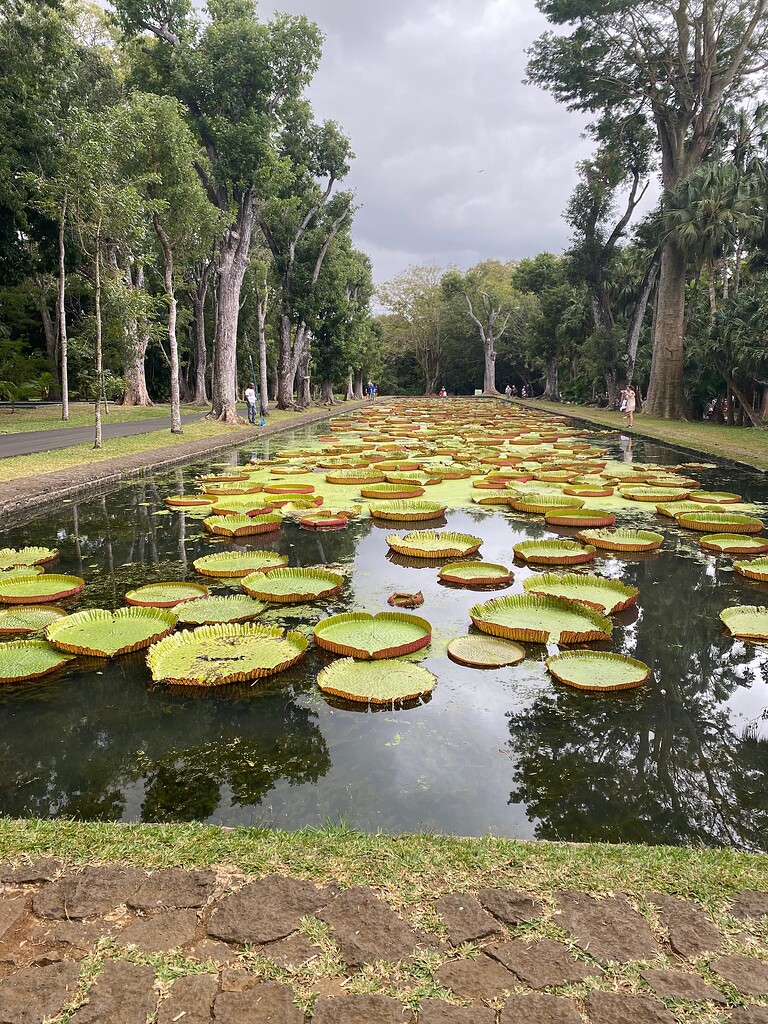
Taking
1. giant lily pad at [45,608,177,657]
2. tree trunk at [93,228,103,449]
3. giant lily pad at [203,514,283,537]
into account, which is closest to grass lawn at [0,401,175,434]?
tree trunk at [93,228,103,449]

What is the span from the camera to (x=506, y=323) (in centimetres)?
4641

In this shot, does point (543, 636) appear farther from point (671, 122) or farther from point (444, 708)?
point (671, 122)

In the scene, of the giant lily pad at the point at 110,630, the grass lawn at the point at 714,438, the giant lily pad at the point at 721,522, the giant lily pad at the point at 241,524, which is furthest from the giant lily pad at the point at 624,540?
the grass lawn at the point at 714,438

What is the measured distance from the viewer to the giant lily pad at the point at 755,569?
4638mm

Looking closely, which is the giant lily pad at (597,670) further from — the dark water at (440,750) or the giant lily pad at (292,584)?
the giant lily pad at (292,584)

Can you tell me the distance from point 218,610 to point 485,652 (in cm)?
169

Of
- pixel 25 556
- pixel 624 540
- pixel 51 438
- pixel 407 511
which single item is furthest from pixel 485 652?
pixel 51 438

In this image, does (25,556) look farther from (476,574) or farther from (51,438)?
(51,438)

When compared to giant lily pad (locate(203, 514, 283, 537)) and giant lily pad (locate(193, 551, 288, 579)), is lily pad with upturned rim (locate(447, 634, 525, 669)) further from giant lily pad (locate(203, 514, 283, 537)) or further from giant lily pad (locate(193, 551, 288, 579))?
giant lily pad (locate(203, 514, 283, 537))

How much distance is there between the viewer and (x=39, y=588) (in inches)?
171

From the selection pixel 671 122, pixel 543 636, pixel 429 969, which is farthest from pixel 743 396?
pixel 429 969

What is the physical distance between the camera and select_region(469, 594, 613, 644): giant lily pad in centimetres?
351

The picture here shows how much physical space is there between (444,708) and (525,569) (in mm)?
2432

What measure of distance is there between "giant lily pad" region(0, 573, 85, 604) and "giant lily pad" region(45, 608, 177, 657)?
24.5 inches
